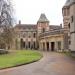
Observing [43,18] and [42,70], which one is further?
[43,18]

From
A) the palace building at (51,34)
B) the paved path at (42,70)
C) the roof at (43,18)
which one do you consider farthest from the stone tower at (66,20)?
the roof at (43,18)

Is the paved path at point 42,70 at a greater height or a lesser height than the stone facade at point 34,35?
lesser

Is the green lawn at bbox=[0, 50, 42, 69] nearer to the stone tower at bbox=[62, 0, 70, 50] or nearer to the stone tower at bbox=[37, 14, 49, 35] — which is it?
the stone tower at bbox=[62, 0, 70, 50]

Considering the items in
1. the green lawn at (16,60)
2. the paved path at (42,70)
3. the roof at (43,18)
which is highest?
the roof at (43,18)

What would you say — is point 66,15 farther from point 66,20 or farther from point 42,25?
point 42,25

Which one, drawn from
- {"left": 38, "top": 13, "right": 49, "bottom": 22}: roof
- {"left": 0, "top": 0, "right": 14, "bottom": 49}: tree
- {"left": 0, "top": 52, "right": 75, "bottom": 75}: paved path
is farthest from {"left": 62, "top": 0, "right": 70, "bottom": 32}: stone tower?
{"left": 38, "top": 13, "right": 49, "bottom": 22}: roof

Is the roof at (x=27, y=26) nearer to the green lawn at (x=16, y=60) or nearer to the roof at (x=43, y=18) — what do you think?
the roof at (x=43, y=18)

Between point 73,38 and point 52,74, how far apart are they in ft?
66.2

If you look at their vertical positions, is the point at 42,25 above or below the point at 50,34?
above

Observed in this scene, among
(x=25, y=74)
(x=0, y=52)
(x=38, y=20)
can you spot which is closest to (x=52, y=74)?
(x=25, y=74)

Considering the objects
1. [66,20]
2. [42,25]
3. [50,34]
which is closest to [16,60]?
[66,20]

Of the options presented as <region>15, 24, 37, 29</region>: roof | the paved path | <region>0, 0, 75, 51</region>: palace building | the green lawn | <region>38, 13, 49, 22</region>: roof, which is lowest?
the paved path

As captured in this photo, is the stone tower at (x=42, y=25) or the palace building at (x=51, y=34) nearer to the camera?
the palace building at (x=51, y=34)

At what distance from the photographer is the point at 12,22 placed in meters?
47.2
